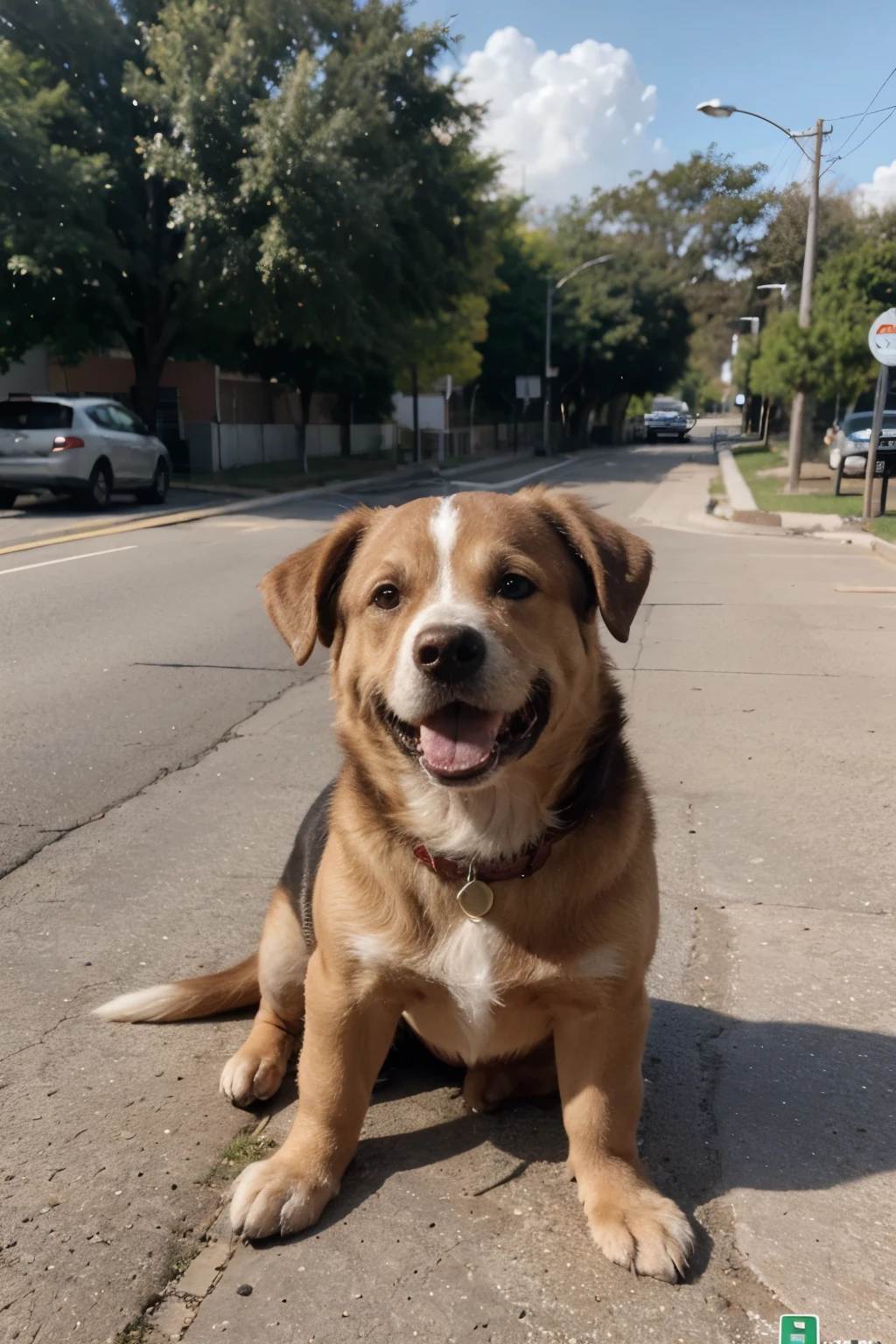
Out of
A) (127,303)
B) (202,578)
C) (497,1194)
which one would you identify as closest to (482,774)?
(497,1194)

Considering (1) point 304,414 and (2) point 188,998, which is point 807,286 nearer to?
(1) point 304,414

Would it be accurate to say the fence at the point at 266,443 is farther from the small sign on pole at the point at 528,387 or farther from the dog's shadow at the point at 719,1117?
the dog's shadow at the point at 719,1117

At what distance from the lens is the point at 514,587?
9.00 feet

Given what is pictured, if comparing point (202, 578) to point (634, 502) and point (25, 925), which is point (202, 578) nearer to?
point (25, 925)

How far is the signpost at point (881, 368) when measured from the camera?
17.4 meters

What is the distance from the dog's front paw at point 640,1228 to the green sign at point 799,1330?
230 millimetres

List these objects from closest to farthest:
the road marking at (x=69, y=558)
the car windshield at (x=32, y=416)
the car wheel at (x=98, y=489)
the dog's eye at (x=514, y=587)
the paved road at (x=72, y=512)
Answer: the dog's eye at (x=514, y=587) < the road marking at (x=69, y=558) < the paved road at (x=72, y=512) < the car windshield at (x=32, y=416) < the car wheel at (x=98, y=489)

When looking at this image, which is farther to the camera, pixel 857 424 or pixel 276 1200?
pixel 857 424

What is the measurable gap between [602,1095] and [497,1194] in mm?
349

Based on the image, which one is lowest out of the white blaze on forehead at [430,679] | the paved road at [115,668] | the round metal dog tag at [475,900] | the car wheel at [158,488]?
the paved road at [115,668]

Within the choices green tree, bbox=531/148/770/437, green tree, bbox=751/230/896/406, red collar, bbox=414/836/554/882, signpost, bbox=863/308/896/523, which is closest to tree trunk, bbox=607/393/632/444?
green tree, bbox=531/148/770/437

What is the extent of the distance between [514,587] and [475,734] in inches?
16.0

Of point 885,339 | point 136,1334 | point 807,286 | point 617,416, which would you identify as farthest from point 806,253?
point 617,416

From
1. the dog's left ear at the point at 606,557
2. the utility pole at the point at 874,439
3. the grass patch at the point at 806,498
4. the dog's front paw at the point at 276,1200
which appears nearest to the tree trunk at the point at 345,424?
the grass patch at the point at 806,498
